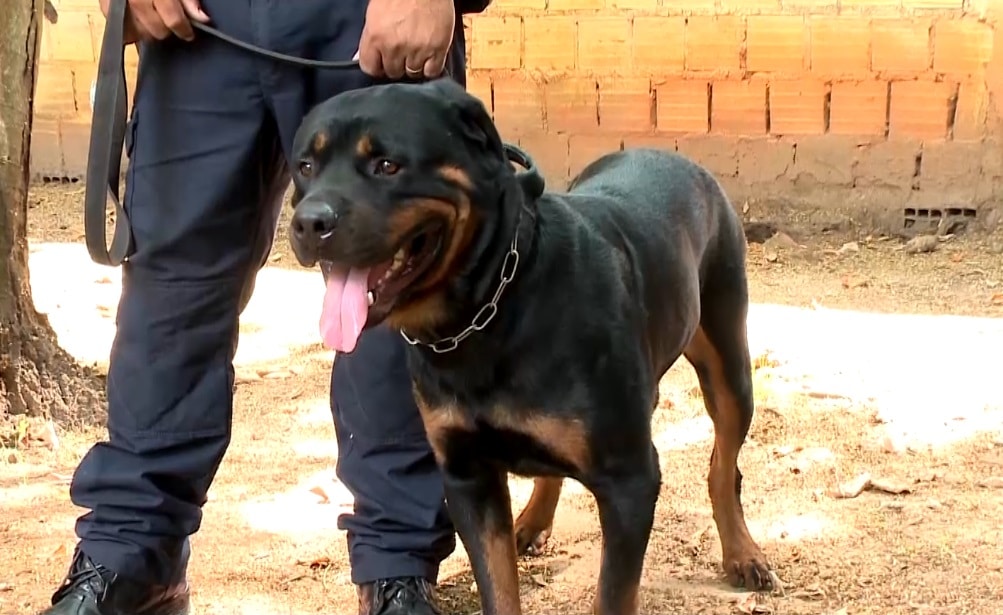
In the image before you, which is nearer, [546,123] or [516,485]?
[516,485]

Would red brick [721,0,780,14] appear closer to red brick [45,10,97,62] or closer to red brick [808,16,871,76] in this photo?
red brick [808,16,871,76]

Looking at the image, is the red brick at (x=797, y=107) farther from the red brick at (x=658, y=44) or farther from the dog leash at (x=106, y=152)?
the dog leash at (x=106, y=152)

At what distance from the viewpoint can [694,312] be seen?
3.46m

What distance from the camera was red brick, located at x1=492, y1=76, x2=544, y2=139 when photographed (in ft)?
27.2

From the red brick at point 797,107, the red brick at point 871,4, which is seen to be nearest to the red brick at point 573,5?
the red brick at point 797,107

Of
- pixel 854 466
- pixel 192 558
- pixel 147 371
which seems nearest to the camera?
pixel 147 371

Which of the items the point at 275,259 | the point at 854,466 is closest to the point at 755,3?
the point at 275,259

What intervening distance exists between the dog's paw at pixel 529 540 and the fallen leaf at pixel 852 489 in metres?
1.01

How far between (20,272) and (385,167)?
2533mm

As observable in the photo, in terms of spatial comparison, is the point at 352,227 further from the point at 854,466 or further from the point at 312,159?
the point at 854,466

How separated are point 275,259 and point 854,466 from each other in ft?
14.0

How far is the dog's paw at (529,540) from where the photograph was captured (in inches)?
155

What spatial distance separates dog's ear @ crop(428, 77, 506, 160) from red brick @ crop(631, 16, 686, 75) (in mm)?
5340

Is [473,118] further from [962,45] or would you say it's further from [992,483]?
[962,45]
